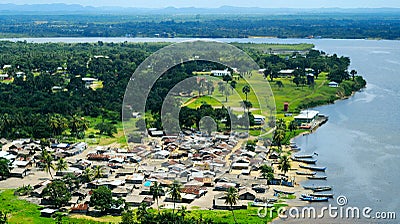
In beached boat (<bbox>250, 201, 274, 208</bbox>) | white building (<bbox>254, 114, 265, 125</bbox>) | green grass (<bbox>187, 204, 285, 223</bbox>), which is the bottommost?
beached boat (<bbox>250, 201, 274, 208</bbox>)

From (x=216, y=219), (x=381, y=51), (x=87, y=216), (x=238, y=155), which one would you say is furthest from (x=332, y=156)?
(x=381, y=51)

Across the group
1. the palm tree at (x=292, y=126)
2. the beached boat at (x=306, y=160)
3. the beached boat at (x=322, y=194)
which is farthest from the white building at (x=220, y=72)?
the beached boat at (x=322, y=194)

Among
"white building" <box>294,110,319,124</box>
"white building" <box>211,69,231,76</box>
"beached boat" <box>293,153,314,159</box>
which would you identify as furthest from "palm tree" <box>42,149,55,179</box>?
"white building" <box>211,69,231,76</box>

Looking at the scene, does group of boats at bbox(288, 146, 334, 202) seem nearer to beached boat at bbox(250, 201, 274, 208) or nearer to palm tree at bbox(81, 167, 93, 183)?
beached boat at bbox(250, 201, 274, 208)

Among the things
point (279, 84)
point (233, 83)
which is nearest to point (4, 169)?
point (233, 83)

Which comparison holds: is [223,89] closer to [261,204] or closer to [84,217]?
[261,204]

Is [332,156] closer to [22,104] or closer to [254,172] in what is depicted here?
[254,172]
